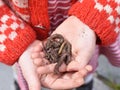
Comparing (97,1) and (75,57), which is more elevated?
(97,1)

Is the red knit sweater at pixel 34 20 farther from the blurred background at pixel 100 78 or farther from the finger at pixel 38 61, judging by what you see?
the blurred background at pixel 100 78

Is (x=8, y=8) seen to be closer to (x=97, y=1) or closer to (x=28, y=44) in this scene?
(x=28, y=44)

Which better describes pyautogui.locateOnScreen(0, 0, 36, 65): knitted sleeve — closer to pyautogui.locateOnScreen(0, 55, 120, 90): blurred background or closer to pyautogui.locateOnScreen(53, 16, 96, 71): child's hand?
pyautogui.locateOnScreen(53, 16, 96, 71): child's hand

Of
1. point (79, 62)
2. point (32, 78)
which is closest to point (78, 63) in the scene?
point (79, 62)

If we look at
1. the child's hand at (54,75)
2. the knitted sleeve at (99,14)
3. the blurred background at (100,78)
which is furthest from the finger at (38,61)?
the blurred background at (100,78)

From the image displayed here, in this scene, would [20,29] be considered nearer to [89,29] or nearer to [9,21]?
[9,21]

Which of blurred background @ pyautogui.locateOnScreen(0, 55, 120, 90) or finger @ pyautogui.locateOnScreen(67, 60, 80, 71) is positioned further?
blurred background @ pyautogui.locateOnScreen(0, 55, 120, 90)

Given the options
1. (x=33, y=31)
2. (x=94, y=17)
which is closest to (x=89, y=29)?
(x=94, y=17)

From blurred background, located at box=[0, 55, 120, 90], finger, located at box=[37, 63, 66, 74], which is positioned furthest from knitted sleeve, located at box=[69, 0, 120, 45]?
blurred background, located at box=[0, 55, 120, 90]
